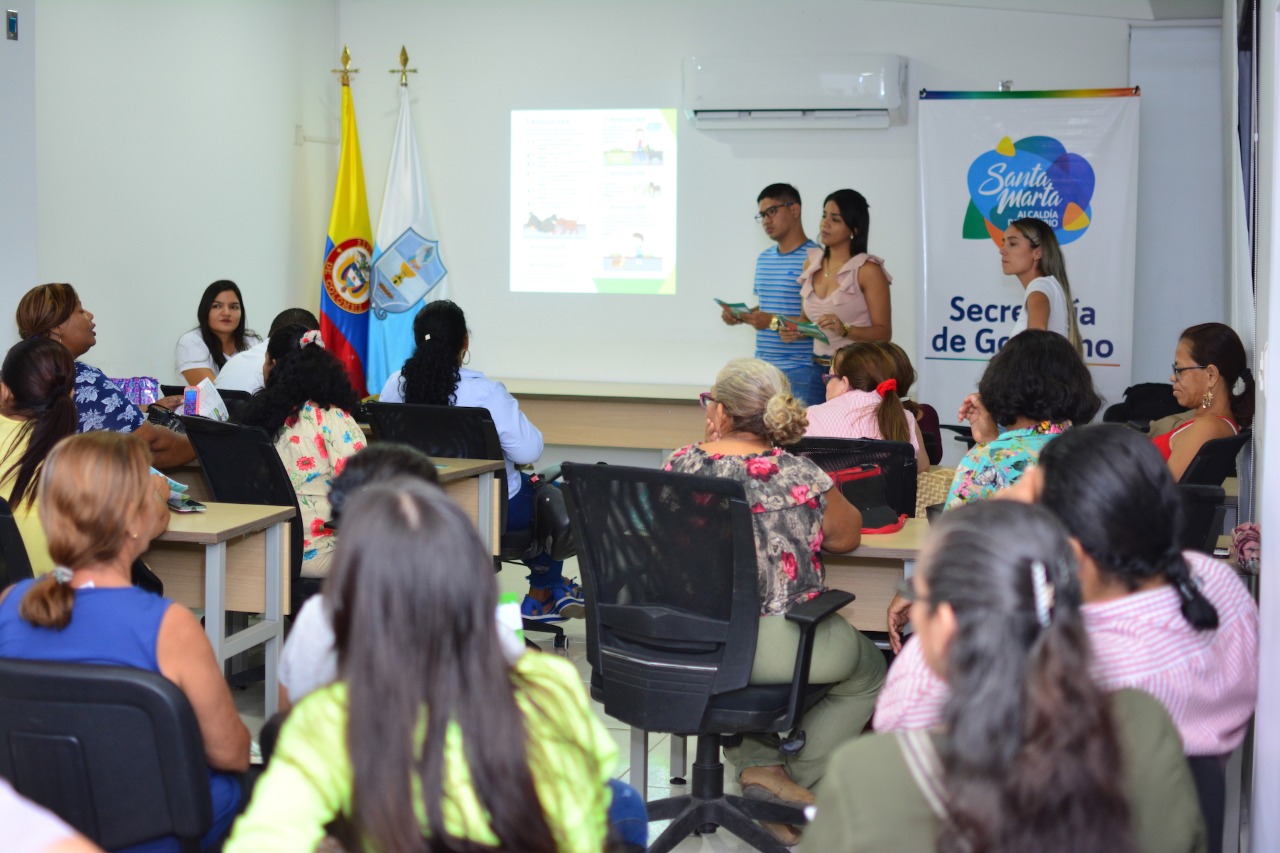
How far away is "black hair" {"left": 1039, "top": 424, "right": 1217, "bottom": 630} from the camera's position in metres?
1.67

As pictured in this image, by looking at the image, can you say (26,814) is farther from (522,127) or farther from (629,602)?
(522,127)

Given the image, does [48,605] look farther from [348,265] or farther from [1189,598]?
[348,265]

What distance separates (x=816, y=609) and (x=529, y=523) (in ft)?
6.86

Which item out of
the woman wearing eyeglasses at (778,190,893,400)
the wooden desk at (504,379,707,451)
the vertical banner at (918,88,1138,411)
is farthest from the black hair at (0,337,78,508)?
the vertical banner at (918,88,1138,411)

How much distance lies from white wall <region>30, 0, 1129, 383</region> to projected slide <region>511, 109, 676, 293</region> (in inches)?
3.4

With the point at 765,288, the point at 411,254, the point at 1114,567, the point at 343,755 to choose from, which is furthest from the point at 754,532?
the point at 411,254

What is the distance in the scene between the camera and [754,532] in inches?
99.8

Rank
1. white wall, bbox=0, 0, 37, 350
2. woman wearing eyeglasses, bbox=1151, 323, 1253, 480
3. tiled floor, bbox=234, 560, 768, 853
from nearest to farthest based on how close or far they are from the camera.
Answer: tiled floor, bbox=234, 560, 768, 853 < woman wearing eyeglasses, bbox=1151, 323, 1253, 480 < white wall, bbox=0, 0, 37, 350

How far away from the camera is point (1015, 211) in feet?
20.3

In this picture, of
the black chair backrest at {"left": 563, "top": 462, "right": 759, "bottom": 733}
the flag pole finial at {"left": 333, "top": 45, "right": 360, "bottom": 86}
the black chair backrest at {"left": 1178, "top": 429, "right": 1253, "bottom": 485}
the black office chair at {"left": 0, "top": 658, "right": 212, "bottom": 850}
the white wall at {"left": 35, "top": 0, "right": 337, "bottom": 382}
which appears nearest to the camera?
the black office chair at {"left": 0, "top": 658, "right": 212, "bottom": 850}

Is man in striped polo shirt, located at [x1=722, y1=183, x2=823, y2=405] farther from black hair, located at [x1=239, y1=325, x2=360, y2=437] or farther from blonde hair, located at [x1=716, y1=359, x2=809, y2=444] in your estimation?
blonde hair, located at [x1=716, y1=359, x2=809, y2=444]

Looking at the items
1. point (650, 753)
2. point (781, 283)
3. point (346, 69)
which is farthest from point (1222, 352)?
point (346, 69)

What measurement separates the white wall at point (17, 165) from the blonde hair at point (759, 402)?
2.94 meters

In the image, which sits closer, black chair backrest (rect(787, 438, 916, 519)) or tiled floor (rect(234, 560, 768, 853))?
tiled floor (rect(234, 560, 768, 853))
